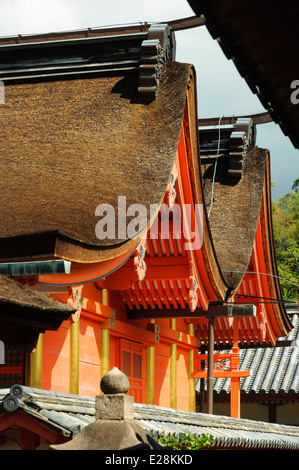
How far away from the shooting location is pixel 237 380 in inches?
556

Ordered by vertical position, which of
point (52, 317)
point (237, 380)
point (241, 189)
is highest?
point (241, 189)

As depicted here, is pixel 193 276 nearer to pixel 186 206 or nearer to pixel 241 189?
pixel 186 206

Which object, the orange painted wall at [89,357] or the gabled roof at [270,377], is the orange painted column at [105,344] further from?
the gabled roof at [270,377]

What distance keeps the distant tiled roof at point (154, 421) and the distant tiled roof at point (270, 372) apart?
6.22 metres

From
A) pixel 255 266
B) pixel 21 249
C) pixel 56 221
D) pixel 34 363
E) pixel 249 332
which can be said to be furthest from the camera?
pixel 249 332

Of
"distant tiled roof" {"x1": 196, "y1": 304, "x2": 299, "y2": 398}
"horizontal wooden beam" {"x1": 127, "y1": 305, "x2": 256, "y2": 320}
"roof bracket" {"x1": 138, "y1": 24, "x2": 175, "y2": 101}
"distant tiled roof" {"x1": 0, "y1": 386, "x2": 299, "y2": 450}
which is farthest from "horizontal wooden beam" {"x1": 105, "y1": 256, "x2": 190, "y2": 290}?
"distant tiled roof" {"x1": 196, "y1": 304, "x2": 299, "y2": 398}

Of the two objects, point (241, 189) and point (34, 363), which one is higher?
point (241, 189)

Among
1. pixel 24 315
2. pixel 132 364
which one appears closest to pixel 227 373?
pixel 132 364

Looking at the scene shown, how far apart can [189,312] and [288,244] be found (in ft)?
80.6

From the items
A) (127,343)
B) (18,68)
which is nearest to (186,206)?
(127,343)

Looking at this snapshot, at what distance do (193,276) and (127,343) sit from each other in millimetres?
1943

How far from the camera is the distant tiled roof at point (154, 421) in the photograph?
620 centimetres

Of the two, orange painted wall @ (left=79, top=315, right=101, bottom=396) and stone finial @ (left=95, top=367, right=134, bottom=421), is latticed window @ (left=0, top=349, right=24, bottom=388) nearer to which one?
orange painted wall @ (left=79, top=315, right=101, bottom=396)

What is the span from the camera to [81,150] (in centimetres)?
948
